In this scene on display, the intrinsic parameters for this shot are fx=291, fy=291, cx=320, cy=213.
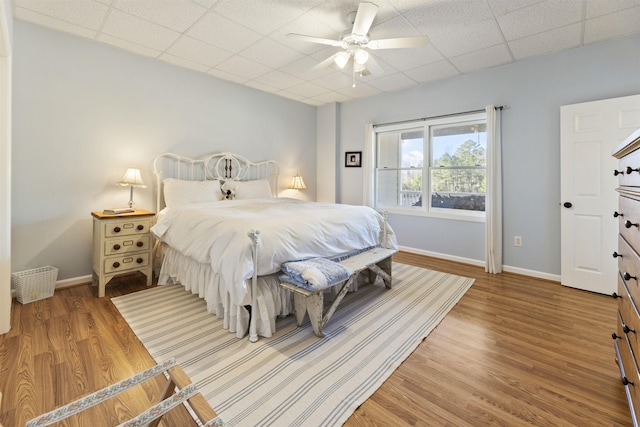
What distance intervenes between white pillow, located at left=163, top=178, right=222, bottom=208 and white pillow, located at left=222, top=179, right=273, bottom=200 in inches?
10.7

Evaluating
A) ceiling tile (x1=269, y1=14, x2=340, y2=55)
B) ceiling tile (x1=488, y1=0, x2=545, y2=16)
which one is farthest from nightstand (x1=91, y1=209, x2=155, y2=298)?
ceiling tile (x1=488, y1=0, x2=545, y2=16)

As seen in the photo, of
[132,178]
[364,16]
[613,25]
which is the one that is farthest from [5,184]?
[613,25]

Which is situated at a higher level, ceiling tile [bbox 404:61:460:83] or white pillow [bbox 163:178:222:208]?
ceiling tile [bbox 404:61:460:83]

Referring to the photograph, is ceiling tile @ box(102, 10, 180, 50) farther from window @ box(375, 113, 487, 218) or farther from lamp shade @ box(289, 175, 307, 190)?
window @ box(375, 113, 487, 218)

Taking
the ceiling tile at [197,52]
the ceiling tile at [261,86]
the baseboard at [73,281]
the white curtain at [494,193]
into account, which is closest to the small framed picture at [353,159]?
the ceiling tile at [261,86]

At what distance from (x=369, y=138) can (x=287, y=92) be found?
153cm

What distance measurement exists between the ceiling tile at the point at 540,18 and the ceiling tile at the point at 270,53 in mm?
2035

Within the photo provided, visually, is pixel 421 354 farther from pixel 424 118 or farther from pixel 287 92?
pixel 287 92

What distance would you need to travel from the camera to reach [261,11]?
2.46 metres

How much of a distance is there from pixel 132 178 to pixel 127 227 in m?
0.54

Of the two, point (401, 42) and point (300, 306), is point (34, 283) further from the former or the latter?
point (401, 42)

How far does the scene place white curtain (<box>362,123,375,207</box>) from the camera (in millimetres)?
4867

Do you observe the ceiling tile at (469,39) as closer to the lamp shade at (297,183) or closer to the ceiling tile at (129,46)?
the lamp shade at (297,183)

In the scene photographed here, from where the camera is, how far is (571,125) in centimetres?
303
